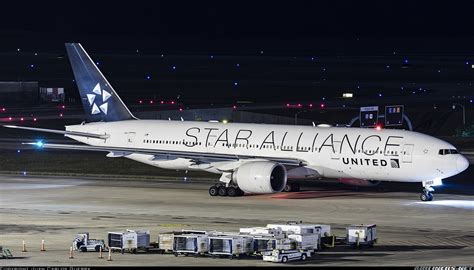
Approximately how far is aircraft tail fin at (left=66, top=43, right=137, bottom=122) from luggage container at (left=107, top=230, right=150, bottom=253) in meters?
30.0

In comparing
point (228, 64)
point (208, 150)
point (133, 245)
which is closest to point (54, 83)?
point (228, 64)

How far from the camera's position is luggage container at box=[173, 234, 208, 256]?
44.1 meters

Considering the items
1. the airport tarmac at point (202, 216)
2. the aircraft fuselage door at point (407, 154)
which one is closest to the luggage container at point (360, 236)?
the airport tarmac at point (202, 216)

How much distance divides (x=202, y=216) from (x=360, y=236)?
12844 millimetres

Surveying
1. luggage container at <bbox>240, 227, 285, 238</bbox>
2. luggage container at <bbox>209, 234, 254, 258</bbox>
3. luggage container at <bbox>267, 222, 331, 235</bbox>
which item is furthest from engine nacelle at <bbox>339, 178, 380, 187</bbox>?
luggage container at <bbox>209, 234, 254, 258</bbox>

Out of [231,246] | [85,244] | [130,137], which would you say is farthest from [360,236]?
[130,137]

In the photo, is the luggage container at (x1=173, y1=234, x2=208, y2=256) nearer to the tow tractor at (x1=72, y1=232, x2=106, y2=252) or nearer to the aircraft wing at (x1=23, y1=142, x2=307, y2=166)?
the tow tractor at (x1=72, y1=232, x2=106, y2=252)

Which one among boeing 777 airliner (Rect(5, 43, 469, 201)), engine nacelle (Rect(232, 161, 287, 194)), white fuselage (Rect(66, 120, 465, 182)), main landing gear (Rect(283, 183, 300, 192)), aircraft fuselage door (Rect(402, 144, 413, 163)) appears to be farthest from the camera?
main landing gear (Rect(283, 183, 300, 192))

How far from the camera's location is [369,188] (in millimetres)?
71625

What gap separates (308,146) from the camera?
6694 centimetres

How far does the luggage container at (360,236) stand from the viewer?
4697 centimetres

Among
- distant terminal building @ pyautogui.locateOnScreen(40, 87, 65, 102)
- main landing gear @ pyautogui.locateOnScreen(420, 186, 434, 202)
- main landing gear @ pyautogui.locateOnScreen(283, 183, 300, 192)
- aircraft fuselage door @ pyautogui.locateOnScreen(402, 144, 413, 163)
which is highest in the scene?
distant terminal building @ pyautogui.locateOnScreen(40, 87, 65, 102)

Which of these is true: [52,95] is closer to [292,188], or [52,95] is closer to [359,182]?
[292,188]

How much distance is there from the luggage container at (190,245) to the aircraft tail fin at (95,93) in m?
31.4
